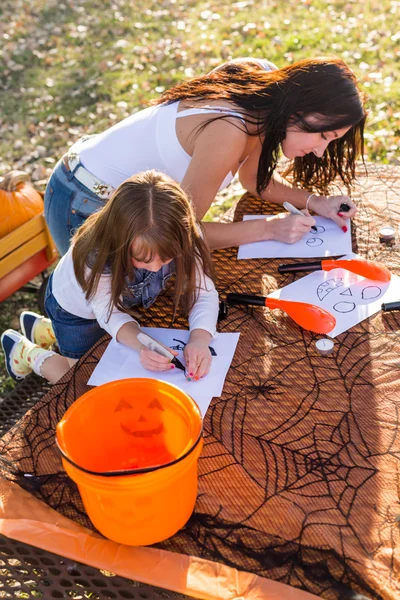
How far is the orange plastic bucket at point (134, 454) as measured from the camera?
1308 millimetres

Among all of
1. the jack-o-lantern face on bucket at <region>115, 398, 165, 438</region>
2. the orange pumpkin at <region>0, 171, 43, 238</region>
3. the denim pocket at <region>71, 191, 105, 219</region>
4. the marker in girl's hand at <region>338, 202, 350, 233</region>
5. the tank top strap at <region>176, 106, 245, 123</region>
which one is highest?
the tank top strap at <region>176, 106, 245, 123</region>

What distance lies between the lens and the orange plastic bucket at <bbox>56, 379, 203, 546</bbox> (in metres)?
1.31

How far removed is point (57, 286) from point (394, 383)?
1.09 metres

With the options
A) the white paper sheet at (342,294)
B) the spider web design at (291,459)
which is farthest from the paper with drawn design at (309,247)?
the spider web design at (291,459)

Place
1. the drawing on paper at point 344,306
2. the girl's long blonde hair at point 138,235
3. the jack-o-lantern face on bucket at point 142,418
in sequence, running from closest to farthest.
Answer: the jack-o-lantern face on bucket at point 142,418
the girl's long blonde hair at point 138,235
the drawing on paper at point 344,306

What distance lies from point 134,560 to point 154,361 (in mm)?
564

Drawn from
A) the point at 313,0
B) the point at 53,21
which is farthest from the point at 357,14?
the point at 53,21

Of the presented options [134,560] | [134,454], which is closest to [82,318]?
[134,454]

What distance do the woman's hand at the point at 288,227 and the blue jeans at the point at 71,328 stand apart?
703 mm

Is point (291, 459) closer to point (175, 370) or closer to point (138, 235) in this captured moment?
point (175, 370)

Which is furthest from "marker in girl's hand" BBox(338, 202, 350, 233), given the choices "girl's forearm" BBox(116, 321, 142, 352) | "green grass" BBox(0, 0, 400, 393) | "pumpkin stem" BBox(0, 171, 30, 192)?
"green grass" BBox(0, 0, 400, 393)

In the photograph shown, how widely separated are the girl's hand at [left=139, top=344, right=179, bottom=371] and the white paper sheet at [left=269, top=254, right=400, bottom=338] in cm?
49

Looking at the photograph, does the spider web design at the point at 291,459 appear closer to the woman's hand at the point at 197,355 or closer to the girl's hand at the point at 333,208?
the woman's hand at the point at 197,355

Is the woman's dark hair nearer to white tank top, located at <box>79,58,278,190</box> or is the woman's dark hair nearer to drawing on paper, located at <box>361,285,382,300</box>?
white tank top, located at <box>79,58,278,190</box>
